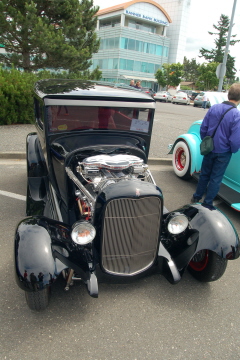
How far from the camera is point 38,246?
7.38ft

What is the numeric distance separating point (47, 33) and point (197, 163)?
912 centimetres

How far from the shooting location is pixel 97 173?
2.83m

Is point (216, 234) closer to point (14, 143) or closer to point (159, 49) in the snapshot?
point (14, 143)

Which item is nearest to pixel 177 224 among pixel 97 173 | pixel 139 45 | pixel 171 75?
pixel 97 173

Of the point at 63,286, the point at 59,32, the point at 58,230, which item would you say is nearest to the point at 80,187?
the point at 58,230

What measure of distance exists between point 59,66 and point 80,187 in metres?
12.1

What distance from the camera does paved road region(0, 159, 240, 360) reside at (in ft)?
6.95

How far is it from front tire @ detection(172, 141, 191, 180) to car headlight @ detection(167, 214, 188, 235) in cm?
318

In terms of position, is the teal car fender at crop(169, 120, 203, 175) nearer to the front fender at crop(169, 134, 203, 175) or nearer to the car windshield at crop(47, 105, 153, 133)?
the front fender at crop(169, 134, 203, 175)

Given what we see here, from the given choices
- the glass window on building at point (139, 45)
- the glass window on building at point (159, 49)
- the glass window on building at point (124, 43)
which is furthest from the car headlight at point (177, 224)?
the glass window on building at point (159, 49)

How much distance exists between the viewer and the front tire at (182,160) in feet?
18.9

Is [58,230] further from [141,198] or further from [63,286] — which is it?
[141,198]

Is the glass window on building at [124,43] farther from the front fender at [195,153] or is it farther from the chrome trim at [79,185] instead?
the chrome trim at [79,185]

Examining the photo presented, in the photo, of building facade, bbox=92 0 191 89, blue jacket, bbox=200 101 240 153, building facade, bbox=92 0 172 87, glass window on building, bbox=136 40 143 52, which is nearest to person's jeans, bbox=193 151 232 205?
blue jacket, bbox=200 101 240 153
